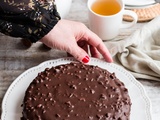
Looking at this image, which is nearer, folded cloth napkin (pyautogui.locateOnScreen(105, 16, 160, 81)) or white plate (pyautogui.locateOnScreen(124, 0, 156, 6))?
folded cloth napkin (pyautogui.locateOnScreen(105, 16, 160, 81))

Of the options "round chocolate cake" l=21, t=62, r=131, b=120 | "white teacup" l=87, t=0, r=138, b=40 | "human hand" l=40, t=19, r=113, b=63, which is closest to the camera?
"round chocolate cake" l=21, t=62, r=131, b=120

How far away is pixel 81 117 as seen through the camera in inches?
39.3

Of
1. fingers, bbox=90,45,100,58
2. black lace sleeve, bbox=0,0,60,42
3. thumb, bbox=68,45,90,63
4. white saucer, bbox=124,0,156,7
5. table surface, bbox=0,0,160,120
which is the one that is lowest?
table surface, bbox=0,0,160,120

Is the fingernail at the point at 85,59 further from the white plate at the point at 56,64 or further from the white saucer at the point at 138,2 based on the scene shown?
the white saucer at the point at 138,2

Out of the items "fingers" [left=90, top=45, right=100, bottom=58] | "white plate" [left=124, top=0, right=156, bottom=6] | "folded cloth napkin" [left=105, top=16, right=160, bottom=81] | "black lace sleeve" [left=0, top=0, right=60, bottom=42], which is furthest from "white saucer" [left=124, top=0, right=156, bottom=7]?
"black lace sleeve" [left=0, top=0, right=60, bottom=42]

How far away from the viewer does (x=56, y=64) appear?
1.22m

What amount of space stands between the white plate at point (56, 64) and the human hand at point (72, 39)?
0.12ft

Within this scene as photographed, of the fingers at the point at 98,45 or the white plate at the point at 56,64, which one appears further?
the fingers at the point at 98,45

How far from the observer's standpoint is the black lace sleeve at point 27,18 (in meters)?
1.11

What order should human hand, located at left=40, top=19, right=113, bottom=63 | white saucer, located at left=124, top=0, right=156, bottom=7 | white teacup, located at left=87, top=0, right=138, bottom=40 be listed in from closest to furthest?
human hand, located at left=40, top=19, right=113, bottom=63 → white teacup, located at left=87, top=0, right=138, bottom=40 → white saucer, located at left=124, top=0, right=156, bottom=7

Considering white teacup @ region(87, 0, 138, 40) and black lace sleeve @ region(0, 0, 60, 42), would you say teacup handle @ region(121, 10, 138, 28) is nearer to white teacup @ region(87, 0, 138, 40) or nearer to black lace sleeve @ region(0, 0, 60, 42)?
white teacup @ region(87, 0, 138, 40)

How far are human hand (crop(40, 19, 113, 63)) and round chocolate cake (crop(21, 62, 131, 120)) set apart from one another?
68 mm

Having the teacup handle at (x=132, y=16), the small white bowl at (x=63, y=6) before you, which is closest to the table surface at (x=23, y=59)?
the teacup handle at (x=132, y=16)

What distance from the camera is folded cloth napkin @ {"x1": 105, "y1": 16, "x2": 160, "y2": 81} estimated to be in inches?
48.6
